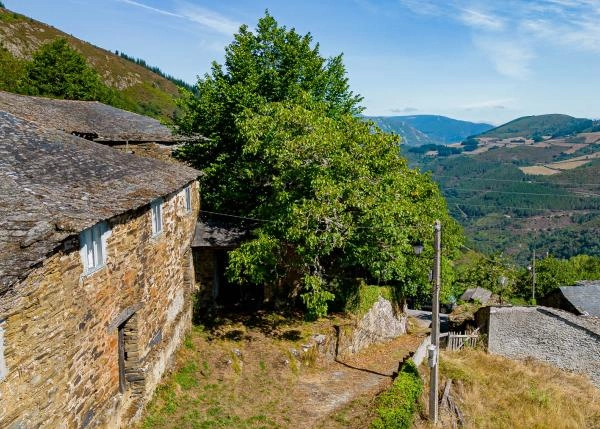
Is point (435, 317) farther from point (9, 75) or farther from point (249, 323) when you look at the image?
point (9, 75)

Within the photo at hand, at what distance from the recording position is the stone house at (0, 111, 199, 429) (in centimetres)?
→ 700

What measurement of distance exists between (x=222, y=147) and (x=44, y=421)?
14.8 metres

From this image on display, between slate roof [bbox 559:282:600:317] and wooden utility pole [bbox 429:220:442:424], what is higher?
wooden utility pole [bbox 429:220:442:424]

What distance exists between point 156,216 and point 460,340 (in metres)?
19.2

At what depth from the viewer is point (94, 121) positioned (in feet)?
83.3

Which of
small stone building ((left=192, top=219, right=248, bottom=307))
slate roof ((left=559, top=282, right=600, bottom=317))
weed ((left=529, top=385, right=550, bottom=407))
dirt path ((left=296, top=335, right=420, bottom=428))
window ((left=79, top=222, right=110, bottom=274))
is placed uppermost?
window ((left=79, top=222, right=110, bottom=274))

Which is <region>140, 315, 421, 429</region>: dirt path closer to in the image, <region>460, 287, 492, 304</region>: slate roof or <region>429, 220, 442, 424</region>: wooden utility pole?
<region>429, 220, 442, 424</region>: wooden utility pole

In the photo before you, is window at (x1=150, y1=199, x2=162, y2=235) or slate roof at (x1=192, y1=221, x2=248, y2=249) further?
slate roof at (x1=192, y1=221, x2=248, y2=249)

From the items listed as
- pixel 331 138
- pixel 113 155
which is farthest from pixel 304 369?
pixel 113 155

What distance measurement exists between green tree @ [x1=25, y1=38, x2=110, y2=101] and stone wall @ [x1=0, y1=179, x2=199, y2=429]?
3611cm

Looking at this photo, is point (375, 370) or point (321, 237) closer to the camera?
point (321, 237)

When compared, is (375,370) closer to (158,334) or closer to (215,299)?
(215,299)

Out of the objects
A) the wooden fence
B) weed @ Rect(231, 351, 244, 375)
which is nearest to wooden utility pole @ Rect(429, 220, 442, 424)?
weed @ Rect(231, 351, 244, 375)

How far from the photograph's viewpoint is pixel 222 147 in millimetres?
21000
